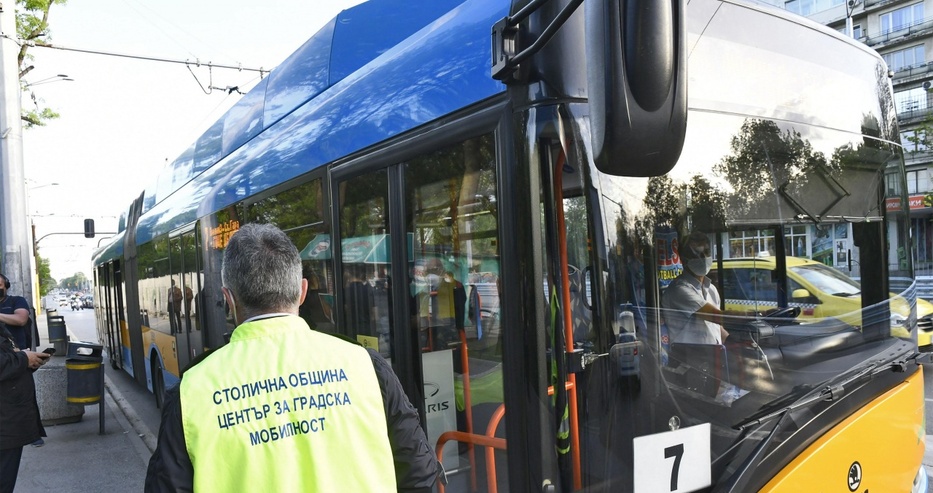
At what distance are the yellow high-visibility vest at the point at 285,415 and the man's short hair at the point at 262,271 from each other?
0.08m

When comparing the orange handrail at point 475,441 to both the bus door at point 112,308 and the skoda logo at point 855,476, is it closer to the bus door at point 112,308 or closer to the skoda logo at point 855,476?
the skoda logo at point 855,476

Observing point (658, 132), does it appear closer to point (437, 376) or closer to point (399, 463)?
point (399, 463)

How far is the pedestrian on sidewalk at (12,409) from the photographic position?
14.4 feet

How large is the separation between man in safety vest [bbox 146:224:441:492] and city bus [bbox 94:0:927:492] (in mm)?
157

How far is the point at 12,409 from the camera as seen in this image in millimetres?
4496

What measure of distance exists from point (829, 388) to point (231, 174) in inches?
179

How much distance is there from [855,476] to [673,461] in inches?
35.0

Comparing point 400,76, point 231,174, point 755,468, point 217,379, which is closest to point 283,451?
point 217,379

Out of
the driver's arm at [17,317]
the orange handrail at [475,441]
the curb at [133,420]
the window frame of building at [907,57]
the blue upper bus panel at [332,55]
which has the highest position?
the window frame of building at [907,57]

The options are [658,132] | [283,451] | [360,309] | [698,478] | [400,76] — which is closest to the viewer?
[283,451]

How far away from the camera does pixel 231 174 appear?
17.7ft

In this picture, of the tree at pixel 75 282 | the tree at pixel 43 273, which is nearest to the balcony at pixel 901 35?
the tree at pixel 43 273

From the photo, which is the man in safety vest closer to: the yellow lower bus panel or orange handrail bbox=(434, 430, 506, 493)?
orange handrail bbox=(434, 430, 506, 493)

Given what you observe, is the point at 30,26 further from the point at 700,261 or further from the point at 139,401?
the point at 700,261
